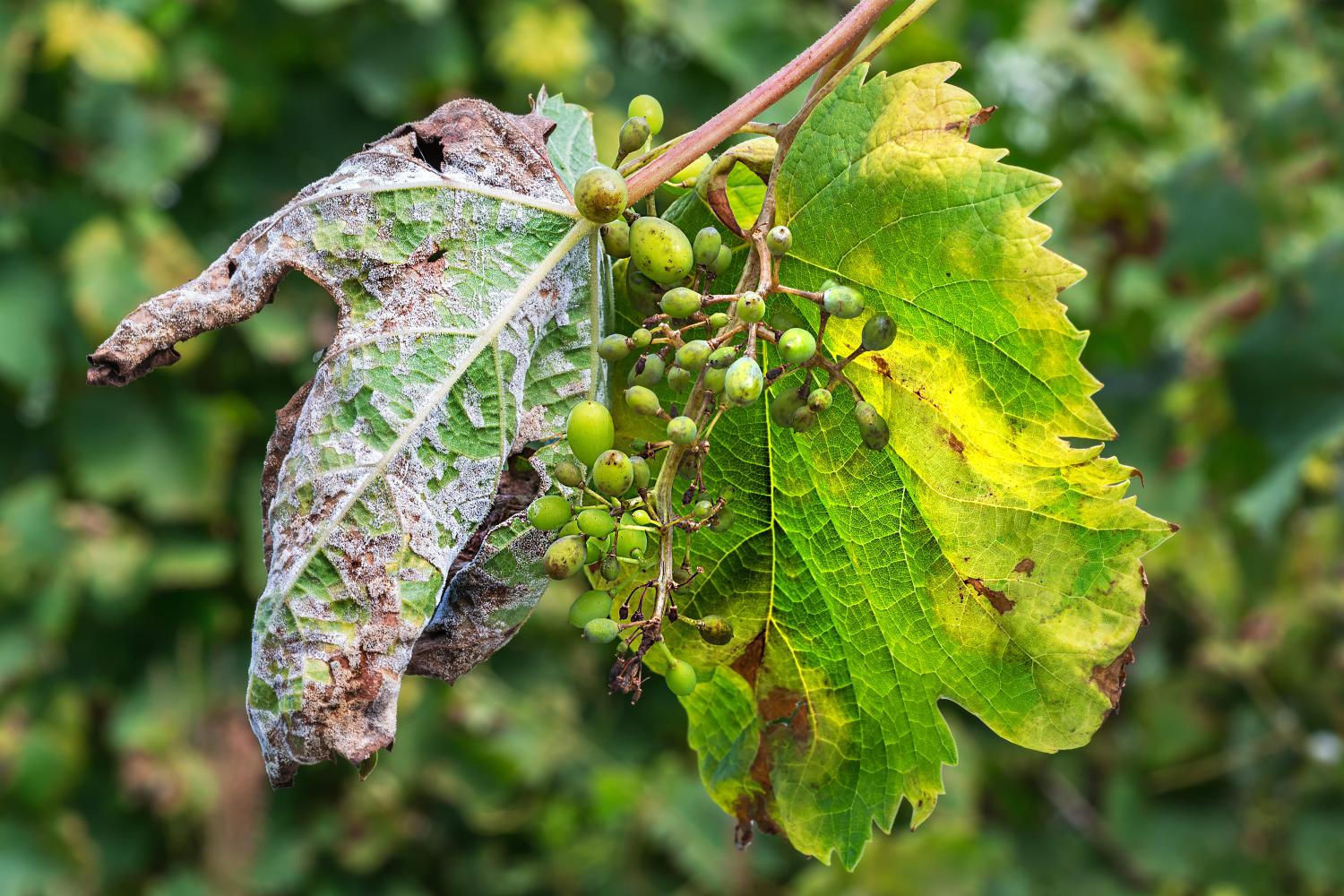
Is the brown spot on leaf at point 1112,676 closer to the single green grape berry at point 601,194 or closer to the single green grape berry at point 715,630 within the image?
the single green grape berry at point 715,630

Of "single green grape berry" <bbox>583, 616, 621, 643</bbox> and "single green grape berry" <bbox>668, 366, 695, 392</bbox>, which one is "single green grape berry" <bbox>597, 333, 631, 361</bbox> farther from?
"single green grape berry" <bbox>583, 616, 621, 643</bbox>

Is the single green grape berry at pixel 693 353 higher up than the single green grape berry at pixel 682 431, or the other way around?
the single green grape berry at pixel 693 353

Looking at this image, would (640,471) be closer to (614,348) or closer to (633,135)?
(614,348)

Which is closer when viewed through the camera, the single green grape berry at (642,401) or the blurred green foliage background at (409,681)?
the single green grape berry at (642,401)

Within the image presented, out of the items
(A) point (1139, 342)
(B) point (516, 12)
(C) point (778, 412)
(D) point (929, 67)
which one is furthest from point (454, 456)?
(B) point (516, 12)

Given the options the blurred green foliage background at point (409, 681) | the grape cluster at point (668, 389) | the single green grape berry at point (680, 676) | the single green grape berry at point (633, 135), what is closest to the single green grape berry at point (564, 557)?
the grape cluster at point (668, 389)

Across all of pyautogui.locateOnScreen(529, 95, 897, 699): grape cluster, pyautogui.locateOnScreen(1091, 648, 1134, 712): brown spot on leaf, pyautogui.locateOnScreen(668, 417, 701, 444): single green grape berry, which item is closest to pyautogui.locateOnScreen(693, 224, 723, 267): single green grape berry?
pyautogui.locateOnScreen(529, 95, 897, 699): grape cluster
